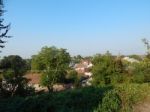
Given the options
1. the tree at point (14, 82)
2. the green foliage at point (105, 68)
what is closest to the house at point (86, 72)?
the green foliage at point (105, 68)

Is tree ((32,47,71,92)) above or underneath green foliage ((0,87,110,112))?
above

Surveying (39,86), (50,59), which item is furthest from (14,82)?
(50,59)

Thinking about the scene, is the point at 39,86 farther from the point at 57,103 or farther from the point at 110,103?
the point at 110,103

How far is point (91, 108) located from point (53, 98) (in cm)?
155

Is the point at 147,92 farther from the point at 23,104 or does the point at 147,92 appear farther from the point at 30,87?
the point at 30,87

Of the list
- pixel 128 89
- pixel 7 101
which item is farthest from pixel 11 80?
pixel 128 89

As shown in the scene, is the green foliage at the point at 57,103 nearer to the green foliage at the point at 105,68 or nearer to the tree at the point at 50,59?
the green foliage at the point at 105,68

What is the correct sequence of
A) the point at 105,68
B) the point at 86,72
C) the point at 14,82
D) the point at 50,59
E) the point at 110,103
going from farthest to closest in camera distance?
the point at 50,59
the point at 86,72
the point at 105,68
the point at 14,82
the point at 110,103

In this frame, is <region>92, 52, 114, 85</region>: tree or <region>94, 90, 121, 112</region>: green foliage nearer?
<region>94, 90, 121, 112</region>: green foliage

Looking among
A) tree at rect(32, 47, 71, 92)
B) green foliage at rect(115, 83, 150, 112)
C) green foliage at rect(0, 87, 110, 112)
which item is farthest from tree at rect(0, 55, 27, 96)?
tree at rect(32, 47, 71, 92)

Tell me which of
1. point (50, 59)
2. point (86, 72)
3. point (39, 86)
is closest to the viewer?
point (39, 86)

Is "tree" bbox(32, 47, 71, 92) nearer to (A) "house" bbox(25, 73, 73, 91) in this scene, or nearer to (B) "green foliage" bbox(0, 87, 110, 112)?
(A) "house" bbox(25, 73, 73, 91)

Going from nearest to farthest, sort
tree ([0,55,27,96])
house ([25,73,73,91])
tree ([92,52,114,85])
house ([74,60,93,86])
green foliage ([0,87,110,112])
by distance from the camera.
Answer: green foliage ([0,87,110,112]) < tree ([0,55,27,96]) < house ([25,73,73,91]) < tree ([92,52,114,85]) < house ([74,60,93,86])

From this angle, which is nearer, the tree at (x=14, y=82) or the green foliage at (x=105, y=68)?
the tree at (x=14, y=82)
